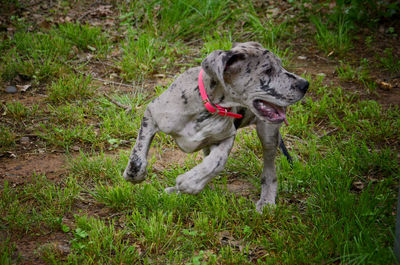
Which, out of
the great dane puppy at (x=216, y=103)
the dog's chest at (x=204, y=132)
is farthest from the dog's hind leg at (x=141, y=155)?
the dog's chest at (x=204, y=132)

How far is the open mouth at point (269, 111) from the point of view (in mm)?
2918

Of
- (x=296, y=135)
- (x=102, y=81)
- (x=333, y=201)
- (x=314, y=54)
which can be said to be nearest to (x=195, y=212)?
(x=333, y=201)

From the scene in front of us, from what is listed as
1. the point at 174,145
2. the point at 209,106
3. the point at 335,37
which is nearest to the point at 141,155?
the point at 209,106

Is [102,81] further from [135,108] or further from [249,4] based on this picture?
[249,4]

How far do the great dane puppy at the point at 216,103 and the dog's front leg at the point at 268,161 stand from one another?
0.38 m

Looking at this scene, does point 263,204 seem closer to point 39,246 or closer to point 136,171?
point 136,171

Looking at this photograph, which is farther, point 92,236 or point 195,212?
point 195,212

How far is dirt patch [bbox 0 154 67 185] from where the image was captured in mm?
3938

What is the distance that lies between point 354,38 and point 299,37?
82 cm

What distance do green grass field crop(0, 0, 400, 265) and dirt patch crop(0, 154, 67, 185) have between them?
0.02 meters

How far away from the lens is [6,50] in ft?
A: 20.1

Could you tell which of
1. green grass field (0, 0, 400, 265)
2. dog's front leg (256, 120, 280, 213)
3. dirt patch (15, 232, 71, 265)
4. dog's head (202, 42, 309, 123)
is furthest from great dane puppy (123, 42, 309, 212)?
dirt patch (15, 232, 71, 265)

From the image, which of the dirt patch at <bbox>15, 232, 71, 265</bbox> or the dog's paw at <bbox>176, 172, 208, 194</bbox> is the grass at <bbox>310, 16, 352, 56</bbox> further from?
the dirt patch at <bbox>15, 232, 71, 265</bbox>

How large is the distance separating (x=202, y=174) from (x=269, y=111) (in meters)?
0.62
